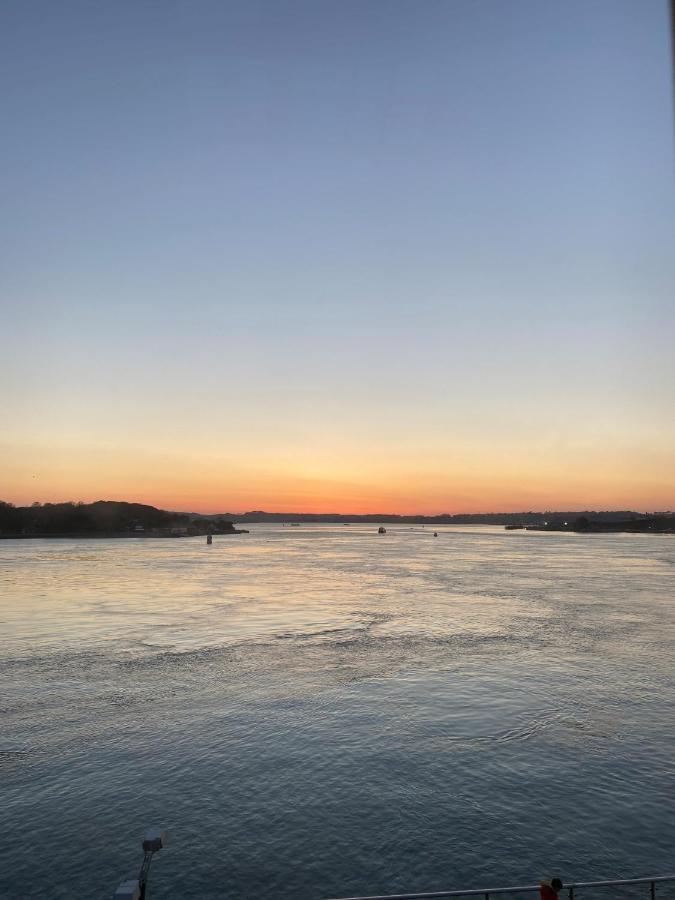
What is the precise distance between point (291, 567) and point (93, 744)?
91.4 m

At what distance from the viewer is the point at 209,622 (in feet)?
171

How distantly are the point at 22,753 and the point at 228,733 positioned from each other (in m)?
7.52

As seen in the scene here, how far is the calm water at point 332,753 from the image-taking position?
16.3m

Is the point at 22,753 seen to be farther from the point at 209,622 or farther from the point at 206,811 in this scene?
the point at 209,622

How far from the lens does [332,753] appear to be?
23453 mm

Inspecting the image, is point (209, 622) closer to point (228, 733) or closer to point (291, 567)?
point (228, 733)

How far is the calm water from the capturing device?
16.3 metres

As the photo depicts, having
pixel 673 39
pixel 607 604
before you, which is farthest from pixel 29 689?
pixel 607 604

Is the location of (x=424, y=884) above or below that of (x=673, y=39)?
below

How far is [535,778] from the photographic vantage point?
21.2 m

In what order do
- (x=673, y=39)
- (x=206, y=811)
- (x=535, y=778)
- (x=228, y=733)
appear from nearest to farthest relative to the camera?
(x=673, y=39)
(x=206, y=811)
(x=535, y=778)
(x=228, y=733)

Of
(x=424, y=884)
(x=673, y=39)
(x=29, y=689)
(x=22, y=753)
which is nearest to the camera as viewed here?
(x=673, y=39)

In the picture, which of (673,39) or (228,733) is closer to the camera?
(673,39)

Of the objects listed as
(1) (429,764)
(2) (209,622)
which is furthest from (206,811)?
(2) (209,622)
